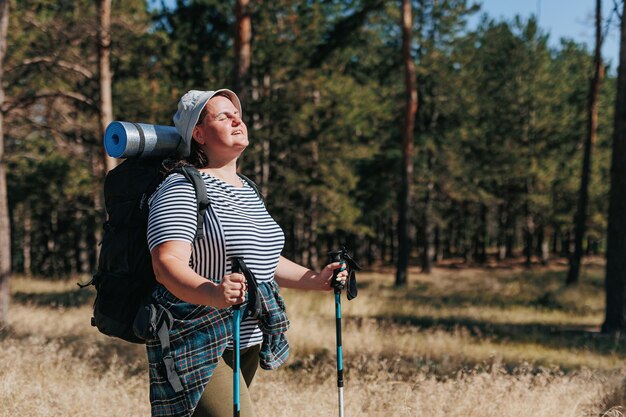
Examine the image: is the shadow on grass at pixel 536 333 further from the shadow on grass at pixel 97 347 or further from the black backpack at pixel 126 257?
the black backpack at pixel 126 257

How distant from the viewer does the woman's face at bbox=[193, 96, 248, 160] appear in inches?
104

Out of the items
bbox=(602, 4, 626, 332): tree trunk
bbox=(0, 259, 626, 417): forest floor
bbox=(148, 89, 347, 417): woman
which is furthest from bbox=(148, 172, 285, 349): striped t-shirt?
bbox=(602, 4, 626, 332): tree trunk

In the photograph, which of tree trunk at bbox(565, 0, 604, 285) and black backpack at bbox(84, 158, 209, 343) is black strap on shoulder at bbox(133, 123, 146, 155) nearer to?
black backpack at bbox(84, 158, 209, 343)

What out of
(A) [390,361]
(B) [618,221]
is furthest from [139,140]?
(B) [618,221]

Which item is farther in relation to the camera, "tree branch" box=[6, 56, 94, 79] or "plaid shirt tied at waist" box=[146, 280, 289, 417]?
"tree branch" box=[6, 56, 94, 79]

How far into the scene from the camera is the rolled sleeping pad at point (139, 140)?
8.14 ft

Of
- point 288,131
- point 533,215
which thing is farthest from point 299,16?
point 533,215

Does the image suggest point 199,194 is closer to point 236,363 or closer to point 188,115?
point 188,115

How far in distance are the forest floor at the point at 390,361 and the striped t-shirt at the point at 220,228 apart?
204 cm

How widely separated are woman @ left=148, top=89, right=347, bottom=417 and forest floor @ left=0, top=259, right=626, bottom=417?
1970mm

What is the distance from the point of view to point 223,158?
269cm

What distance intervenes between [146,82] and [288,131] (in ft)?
18.2

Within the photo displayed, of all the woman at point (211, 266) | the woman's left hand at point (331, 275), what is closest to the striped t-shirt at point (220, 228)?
the woman at point (211, 266)

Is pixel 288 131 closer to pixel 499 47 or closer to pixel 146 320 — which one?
pixel 499 47
